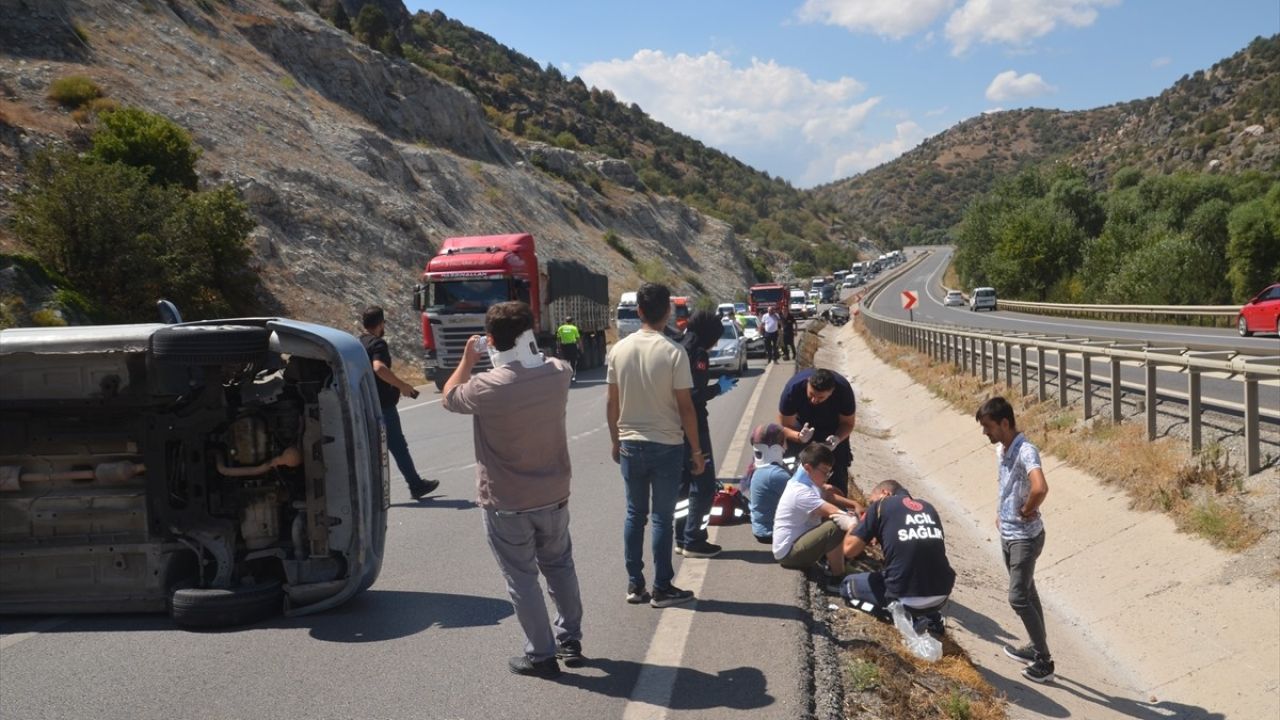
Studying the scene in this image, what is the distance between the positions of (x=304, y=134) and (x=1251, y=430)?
4083 centimetres

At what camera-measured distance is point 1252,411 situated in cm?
972

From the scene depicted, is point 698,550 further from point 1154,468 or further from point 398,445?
point 1154,468

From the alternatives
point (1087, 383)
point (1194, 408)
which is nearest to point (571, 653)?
point (1194, 408)

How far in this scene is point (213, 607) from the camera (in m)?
6.18

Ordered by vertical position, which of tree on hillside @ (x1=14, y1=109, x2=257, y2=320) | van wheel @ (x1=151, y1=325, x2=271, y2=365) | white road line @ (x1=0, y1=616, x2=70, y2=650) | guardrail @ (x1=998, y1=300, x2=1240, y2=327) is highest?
tree on hillside @ (x1=14, y1=109, x2=257, y2=320)

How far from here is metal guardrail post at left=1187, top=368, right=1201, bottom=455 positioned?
35.4ft

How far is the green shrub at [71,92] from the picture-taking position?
116ft

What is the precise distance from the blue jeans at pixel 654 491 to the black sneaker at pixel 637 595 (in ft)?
0.47

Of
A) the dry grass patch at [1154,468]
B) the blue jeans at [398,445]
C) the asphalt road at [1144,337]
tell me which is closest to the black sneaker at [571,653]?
the blue jeans at [398,445]

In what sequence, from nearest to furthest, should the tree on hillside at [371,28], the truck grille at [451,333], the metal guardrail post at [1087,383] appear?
the metal guardrail post at [1087,383] < the truck grille at [451,333] < the tree on hillside at [371,28]

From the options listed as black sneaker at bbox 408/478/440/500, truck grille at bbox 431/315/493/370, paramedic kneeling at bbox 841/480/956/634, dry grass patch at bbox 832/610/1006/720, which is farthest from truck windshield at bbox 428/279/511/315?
dry grass patch at bbox 832/610/1006/720

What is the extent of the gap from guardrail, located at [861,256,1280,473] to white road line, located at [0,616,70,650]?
915 centimetres

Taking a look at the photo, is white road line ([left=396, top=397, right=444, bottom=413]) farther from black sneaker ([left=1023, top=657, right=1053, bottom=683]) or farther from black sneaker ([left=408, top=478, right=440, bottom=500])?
black sneaker ([left=1023, top=657, right=1053, bottom=683])

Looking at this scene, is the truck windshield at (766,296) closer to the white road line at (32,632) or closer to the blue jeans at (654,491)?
the blue jeans at (654,491)
